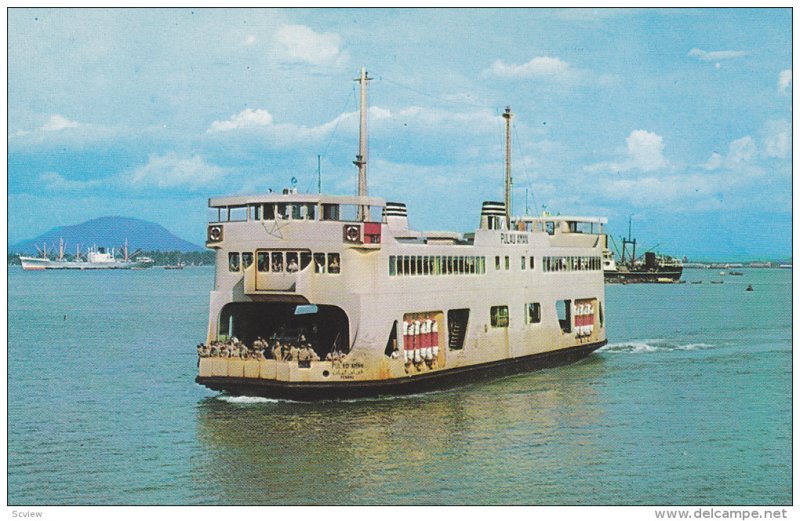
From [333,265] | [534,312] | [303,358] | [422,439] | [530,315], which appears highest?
[333,265]

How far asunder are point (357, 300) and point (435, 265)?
4199 millimetres

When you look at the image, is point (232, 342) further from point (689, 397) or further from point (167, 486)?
point (689, 397)

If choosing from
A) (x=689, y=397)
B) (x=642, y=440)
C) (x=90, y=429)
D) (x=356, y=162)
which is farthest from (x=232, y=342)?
(x=689, y=397)

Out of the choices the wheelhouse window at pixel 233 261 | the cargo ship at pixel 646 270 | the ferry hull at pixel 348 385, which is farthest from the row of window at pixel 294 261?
the cargo ship at pixel 646 270

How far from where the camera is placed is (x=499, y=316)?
36.6 metres

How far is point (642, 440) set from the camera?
27500 mm

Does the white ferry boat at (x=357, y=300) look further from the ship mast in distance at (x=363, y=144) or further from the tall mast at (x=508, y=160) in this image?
the tall mast at (x=508, y=160)

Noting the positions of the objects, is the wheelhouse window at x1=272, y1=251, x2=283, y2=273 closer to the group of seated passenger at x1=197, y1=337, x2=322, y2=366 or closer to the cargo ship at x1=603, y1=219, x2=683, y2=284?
the group of seated passenger at x1=197, y1=337, x2=322, y2=366

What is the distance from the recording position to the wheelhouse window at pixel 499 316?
119 ft

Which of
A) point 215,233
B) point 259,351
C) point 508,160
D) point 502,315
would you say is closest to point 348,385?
point 259,351

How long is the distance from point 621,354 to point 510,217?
Answer: 332 inches

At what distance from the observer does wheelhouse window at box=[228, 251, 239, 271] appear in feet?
104

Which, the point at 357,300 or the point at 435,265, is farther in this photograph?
the point at 435,265

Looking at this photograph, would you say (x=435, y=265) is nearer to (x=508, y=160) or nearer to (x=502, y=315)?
(x=502, y=315)
